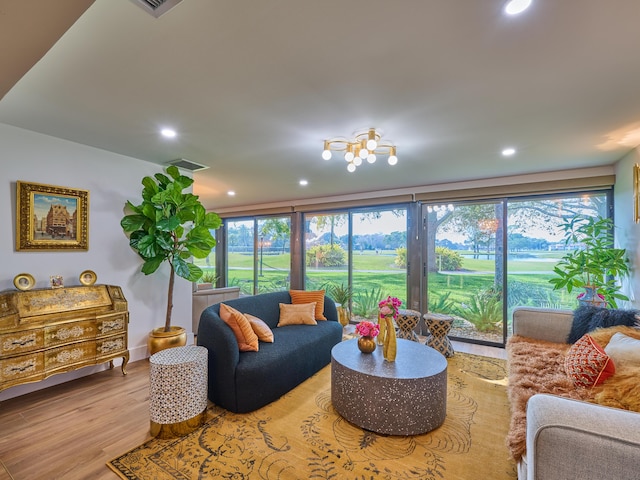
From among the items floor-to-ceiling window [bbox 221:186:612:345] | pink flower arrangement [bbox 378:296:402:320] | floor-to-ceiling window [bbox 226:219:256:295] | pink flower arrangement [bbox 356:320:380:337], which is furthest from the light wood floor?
floor-to-ceiling window [bbox 226:219:256:295]

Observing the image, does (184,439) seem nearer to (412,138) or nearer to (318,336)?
(318,336)

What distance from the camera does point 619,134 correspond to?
254cm

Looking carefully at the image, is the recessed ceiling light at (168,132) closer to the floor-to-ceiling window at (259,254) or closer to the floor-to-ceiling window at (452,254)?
the floor-to-ceiling window at (452,254)

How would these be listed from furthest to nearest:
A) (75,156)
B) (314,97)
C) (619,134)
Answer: (75,156)
(619,134)
(314,97)

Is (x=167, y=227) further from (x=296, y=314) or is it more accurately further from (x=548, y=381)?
(x=548, y=381)

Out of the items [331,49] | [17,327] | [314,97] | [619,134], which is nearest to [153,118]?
[314,97]

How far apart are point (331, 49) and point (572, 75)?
1467 millimetres

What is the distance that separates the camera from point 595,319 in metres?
2.52

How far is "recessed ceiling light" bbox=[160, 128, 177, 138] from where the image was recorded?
102 inches

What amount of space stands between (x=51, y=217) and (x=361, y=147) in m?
3.15

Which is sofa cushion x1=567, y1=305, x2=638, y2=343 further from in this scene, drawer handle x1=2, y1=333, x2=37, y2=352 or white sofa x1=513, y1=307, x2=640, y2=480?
drawer handle x1=2, y1=333, x2=37, y2=352

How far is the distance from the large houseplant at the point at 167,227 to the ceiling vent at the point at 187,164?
0.65ft

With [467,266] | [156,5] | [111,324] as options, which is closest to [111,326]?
[111,324]

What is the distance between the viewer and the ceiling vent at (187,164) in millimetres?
3500
